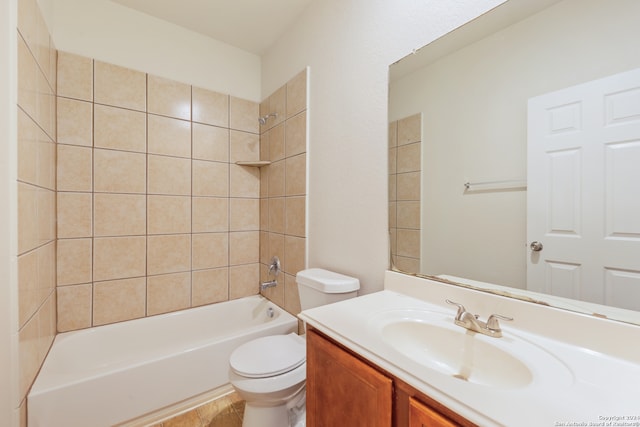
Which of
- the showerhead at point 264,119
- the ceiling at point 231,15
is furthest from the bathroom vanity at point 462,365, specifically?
the ceiling at point 231,15

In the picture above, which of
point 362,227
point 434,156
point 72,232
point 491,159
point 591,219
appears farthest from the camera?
point 72,232

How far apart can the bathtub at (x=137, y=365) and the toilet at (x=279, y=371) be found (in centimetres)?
39

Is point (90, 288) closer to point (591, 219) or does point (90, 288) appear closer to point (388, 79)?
point (388, 79)

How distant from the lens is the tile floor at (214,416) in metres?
1.47

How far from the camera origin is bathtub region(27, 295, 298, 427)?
3.99 ft

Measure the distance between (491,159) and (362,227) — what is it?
2.05ft

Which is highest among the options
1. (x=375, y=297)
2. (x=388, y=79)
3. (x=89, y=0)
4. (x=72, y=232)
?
(x=89, y=0)

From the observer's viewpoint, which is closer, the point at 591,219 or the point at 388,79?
the point at 591,219

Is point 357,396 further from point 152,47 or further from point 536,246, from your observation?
point 152,47

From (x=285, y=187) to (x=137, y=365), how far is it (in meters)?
1.33

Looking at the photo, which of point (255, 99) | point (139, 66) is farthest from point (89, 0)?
point (255, 99)

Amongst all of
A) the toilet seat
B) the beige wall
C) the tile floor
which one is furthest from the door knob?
the beige wall

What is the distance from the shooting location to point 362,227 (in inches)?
53.4

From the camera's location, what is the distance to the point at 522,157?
852 mm
